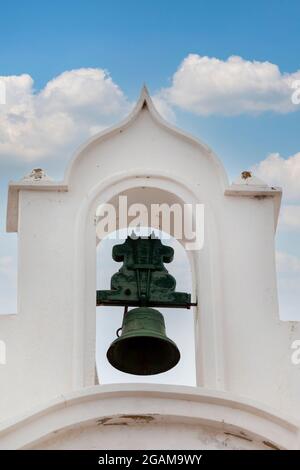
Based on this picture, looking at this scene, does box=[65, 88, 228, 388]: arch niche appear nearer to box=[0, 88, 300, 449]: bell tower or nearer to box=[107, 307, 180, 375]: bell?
box=[0, 88, 300, 449]: bell tower

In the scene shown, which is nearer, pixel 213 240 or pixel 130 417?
pixel 130 417

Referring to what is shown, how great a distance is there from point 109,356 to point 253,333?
109 cm

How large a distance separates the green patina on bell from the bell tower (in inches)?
0.4

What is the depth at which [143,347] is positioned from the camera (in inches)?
459

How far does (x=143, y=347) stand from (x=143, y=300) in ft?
1.17

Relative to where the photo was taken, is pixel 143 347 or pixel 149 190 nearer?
pixel 143 347

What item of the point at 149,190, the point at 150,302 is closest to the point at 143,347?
the point at 150,302

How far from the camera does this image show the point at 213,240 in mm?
11844

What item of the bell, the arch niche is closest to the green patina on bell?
the bell

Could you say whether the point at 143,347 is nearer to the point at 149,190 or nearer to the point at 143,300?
the point at 143,300

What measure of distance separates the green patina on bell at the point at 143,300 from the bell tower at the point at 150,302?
11 millimetres

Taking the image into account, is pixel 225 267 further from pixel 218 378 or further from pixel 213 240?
pixel 218 378

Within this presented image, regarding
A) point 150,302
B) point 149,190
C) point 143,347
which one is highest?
point 149,190
